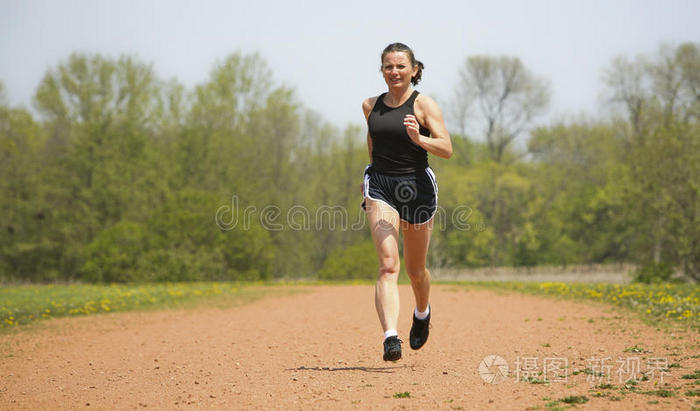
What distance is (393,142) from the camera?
18.8ft

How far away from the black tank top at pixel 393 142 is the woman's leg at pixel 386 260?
36 centimetres

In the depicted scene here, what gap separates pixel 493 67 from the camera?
4225cm

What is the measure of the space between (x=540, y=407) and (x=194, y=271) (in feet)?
74.5

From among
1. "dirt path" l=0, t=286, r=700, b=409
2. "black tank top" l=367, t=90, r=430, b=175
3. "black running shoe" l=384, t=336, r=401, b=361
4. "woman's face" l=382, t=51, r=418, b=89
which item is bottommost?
"dirt path" l=0, t=286, r=700, b=409

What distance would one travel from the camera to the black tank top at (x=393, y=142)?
5.65 metres

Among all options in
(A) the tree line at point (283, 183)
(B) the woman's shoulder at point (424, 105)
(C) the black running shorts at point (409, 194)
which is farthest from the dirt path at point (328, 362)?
(A) the tree line at point (283, 183)

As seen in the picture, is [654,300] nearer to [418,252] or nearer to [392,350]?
[418,252]

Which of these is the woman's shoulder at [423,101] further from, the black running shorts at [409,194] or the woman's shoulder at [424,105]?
the black running shorts at [409,194]

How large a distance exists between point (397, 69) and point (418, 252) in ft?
5.31

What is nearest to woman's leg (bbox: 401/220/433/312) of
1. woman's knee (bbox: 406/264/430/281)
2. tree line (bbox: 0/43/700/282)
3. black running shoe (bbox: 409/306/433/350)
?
woman's knee (bbox: 406/264/430/281)

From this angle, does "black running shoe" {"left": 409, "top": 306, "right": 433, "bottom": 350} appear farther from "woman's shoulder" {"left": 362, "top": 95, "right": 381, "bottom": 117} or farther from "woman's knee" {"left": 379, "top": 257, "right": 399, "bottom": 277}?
"woman's shoulder" {"left": 362, "top": 95, "right": 381, "bottom": 117}

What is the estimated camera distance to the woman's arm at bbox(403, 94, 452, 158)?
17.6ft

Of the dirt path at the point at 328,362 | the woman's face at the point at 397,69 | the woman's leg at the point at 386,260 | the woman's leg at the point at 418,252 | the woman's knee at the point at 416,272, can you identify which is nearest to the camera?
the dirt path at the point at 328,362

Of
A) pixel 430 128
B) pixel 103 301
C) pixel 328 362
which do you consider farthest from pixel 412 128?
pixel 103 301
